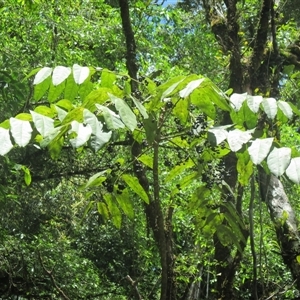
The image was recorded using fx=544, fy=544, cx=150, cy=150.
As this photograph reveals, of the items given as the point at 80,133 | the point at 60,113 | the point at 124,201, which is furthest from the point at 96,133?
the point at 124,201

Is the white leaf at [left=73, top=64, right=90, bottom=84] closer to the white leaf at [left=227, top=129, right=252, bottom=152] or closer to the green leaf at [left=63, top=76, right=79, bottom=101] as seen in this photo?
the green leaf at [left=63, top=76, right=79, bottom=101]

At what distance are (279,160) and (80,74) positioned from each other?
0.42 meters

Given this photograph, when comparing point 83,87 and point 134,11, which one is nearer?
point 83,87

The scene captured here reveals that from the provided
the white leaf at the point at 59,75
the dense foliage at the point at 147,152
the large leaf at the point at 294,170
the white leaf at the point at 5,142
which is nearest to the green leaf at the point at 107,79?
the dense foliage at the point at 147,152

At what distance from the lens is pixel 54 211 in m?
5.08

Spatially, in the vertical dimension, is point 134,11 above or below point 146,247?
above

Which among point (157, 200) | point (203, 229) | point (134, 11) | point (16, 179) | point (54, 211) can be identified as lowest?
point (54, 211)

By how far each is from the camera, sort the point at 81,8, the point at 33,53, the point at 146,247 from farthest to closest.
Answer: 1. the point at 81,8
2. the point at 146,247
3. the point at 33,53

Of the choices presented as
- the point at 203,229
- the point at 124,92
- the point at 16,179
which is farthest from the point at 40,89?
the point at 16,179

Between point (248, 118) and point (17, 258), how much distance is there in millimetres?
3059

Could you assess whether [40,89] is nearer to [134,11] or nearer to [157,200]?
[157,200]

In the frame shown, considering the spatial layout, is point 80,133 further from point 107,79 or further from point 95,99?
point 107,79

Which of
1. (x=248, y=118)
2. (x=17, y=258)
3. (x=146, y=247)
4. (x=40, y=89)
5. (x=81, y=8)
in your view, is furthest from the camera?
(x=81, y=8)

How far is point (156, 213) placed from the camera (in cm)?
114
